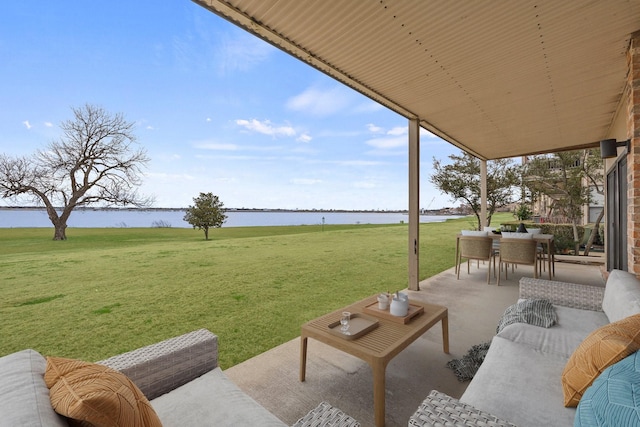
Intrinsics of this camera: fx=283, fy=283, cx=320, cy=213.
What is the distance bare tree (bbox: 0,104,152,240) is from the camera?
9945 mm

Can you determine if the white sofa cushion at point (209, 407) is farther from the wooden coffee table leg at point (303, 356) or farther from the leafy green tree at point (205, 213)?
the leafy green tree at point (205, 213)

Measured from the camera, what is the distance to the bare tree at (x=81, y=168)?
9.95 metres

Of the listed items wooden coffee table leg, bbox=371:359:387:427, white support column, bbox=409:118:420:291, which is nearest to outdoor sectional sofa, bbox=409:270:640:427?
wooden coffee table leg, bbox=371:359:387:427

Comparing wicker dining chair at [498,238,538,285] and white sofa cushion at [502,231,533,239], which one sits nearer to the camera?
wicker dining chair at [498,238,538,285]

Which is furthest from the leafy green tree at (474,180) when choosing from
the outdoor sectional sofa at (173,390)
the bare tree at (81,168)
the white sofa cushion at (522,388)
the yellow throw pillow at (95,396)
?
the bare tree at (81,168)

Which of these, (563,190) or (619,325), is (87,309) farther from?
(563,190)

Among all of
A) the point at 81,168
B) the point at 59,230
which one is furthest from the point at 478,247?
the point at 59,230

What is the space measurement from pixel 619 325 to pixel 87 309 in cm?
525

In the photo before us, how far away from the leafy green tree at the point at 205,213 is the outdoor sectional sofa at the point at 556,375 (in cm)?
1461

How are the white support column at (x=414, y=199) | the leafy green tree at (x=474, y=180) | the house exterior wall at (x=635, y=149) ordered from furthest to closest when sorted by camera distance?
1. the leafy green tree at (x=474, y=180)
2. the white support column at (x=414, y=199)
3. the house exterior wall at (x=635, y=149)

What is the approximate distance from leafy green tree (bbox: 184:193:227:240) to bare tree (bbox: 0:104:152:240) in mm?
2597

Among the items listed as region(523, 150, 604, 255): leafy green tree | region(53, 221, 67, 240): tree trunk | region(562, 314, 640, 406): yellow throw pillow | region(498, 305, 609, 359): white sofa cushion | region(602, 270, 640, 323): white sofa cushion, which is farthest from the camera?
region(53, 221, 67, 240): tree trunk

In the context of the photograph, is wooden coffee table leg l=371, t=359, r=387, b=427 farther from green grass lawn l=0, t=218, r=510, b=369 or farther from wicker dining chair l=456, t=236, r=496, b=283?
wicker dining chair l=456, t=236, r=496, b=283

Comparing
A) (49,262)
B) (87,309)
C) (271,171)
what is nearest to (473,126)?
(87,309)
